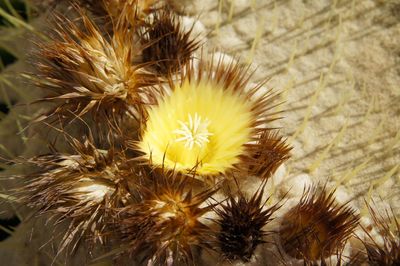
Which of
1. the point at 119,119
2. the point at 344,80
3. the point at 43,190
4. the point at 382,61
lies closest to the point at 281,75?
the point at 344,80

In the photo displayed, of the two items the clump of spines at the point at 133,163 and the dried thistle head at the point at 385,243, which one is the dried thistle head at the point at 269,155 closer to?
the clump of spines at the point at 133,163

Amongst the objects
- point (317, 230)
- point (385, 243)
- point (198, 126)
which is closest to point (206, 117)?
point (198, 126)

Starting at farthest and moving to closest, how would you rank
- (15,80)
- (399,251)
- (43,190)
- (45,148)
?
(15,80)
(45,148)
(43,190)
(399,251)

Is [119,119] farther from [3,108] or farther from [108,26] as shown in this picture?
[3,108]

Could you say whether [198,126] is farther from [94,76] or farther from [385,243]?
[385,243]

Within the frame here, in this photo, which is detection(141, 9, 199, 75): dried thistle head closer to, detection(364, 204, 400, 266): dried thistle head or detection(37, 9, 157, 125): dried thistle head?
detection(37, 9, 157, 125): dried thistle head

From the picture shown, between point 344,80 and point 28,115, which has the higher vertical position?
point 344,80

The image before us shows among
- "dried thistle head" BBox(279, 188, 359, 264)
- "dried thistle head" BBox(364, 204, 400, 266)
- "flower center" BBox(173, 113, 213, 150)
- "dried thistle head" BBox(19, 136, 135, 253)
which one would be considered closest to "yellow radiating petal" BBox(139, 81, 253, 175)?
"flower center" BBox(173, 113, 213, 150)
